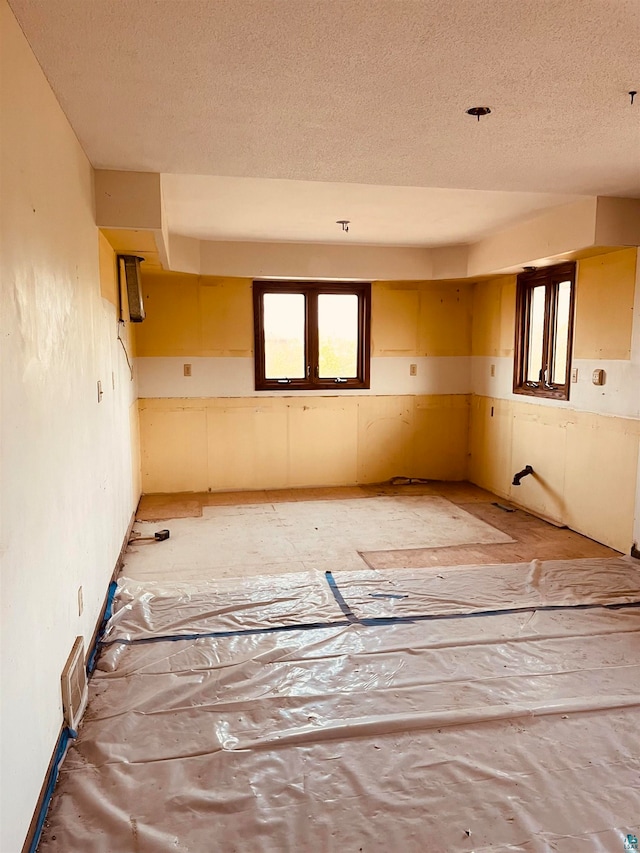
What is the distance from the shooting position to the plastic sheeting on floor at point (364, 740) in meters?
1.75

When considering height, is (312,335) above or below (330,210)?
below

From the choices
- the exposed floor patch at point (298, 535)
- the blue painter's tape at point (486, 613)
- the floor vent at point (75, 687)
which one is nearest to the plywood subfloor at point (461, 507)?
the exposed floor patch at point (298, 535)

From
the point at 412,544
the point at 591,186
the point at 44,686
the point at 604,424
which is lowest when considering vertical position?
the point at 412,544

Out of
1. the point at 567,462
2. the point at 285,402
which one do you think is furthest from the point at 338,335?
the point at 567,462

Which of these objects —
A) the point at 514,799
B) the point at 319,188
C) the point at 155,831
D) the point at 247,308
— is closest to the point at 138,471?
the point at 247,308

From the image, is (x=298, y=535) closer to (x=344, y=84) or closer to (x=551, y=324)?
(x=551, y=324)

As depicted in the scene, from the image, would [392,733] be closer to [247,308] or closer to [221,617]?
[221,617]

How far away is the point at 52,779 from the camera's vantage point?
74.8 inches

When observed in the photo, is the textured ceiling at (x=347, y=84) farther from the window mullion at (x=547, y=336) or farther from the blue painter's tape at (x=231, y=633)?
the blue painter's tape at (x=231, y=633)

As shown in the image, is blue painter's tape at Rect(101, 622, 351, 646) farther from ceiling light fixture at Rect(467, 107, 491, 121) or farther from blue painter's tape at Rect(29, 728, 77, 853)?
ceiling light fixture at Rect(467, 107, 491, 121)

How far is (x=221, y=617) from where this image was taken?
10.1 ft

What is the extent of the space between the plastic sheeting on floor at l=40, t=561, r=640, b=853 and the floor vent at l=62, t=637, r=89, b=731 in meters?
0.07

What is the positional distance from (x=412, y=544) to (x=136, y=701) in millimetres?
2445

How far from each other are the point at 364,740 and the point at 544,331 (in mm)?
3815
